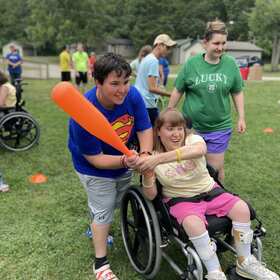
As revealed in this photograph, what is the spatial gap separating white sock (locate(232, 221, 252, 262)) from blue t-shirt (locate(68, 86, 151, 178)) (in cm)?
78

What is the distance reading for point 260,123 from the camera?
7352 millimetres

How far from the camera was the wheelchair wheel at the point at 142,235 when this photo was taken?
2.20m

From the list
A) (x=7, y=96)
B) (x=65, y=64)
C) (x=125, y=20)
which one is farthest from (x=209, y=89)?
(x=125, y=20)

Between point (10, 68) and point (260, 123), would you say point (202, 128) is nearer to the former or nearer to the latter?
point (260, 123)

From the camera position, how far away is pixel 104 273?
8.18 ft

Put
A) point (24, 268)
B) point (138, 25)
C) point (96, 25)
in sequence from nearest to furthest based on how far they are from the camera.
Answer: point (24, 268)
point (96, 25)
point (138, 25)

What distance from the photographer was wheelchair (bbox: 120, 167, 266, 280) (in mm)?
2152

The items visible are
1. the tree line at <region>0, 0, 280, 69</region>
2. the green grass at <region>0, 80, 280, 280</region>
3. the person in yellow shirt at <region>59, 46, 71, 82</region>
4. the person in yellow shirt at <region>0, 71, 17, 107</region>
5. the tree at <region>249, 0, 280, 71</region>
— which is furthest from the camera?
the tree line at <region>0, 0, 280, 69</region>

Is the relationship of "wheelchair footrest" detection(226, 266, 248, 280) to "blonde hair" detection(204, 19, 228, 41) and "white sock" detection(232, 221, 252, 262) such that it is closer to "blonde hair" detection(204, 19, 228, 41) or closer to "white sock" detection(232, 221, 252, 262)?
"white sock" detection(232, 221, 252, 262)

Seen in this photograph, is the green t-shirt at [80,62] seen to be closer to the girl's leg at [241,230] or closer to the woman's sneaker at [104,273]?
the woman's sneaker at [104,273]

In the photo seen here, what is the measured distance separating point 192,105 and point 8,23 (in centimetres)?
6523

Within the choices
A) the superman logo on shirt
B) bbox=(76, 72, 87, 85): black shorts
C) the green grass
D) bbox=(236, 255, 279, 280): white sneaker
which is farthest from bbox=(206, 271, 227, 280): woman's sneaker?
bbox=(76, 72, 87, 85): black shorts

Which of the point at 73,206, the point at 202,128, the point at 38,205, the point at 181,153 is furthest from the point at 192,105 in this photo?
the point at 38,205

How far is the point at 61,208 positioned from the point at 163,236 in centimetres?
159
